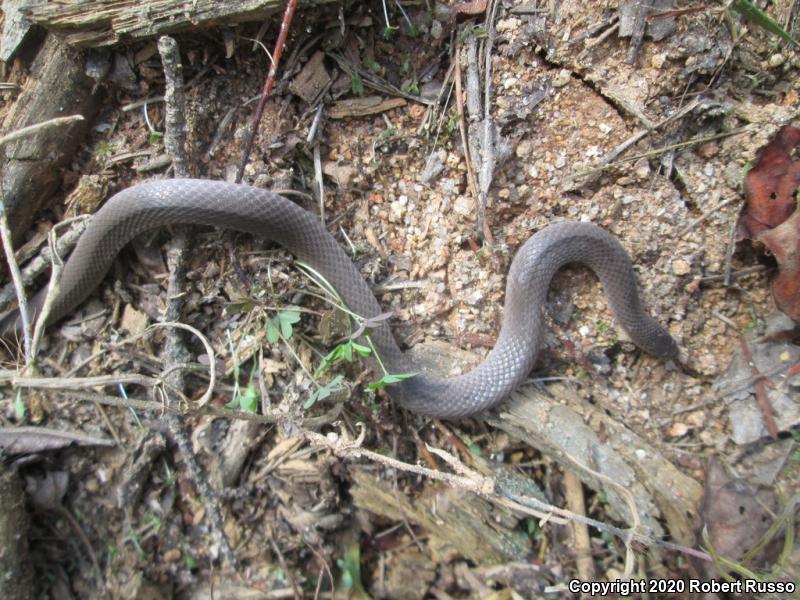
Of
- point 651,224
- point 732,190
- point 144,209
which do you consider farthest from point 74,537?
point 732,190

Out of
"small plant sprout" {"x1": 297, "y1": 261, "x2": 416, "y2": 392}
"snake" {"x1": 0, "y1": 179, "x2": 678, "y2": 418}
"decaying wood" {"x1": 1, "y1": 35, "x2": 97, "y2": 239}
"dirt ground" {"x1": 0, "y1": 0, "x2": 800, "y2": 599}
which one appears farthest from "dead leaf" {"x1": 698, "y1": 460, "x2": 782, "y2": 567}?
"decaying wood" {"x1": 1, "y1": 35, "x2": 97, "y2": 239}

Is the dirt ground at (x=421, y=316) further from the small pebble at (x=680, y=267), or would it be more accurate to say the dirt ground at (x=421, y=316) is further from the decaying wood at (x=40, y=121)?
the decaying wood at (x=40, y=121)

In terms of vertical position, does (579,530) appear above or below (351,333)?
below

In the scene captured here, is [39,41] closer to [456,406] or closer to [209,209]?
[209,209]

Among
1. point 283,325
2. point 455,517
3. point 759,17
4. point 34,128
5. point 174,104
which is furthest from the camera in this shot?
point 455,517

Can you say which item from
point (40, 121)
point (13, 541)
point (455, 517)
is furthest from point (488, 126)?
point (13, 541)

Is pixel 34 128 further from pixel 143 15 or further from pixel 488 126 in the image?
pixel 488 126

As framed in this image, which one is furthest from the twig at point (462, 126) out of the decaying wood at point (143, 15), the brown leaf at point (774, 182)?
the brown leaf at point (774, 182)
